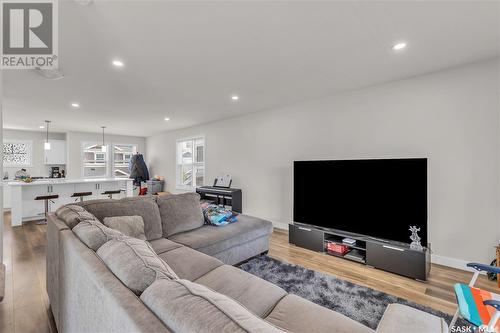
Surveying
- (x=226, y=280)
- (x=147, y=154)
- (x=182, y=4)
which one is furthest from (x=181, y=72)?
(x=147, y=154)

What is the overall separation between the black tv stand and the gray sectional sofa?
1.48 meters

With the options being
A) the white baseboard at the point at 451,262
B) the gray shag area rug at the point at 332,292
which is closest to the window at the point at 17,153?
the gray shag area rug at the point at 332,292

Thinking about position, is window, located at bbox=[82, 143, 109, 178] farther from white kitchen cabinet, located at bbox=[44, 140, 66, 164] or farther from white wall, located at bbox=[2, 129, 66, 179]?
white wall, located at bbox=[2, 129, 66, 179]

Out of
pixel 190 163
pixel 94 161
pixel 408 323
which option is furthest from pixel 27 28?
pixel 94 161

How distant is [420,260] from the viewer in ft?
8.22

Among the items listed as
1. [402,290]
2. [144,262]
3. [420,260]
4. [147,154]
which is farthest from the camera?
[147,154]

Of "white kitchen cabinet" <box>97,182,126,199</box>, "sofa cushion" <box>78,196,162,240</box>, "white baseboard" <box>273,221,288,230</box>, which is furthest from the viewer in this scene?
"white kitchen cabinet" <box>97,182,126,199</box>

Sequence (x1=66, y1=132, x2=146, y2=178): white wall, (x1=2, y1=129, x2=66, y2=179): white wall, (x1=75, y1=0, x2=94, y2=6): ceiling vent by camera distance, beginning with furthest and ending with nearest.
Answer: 1. (x1=66, y1=132, x2=146, y2=178): white wall
2. (x1=2, y1=129, x2=66, y2=179): white wall
3. (x1=75, y1=0, x2=94, y2=6): ceiling vent

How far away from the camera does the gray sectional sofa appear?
2.39ft

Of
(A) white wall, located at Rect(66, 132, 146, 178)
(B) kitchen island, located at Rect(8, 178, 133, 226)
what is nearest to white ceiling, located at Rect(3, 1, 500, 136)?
(B) kitchen island, located at Rect(8, 178, 133, 226)

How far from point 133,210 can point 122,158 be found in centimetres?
698

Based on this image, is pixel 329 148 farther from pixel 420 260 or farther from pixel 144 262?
pixel 144 262

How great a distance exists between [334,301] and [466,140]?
8.03ft

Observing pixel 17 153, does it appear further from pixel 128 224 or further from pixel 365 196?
pixel 365 196
